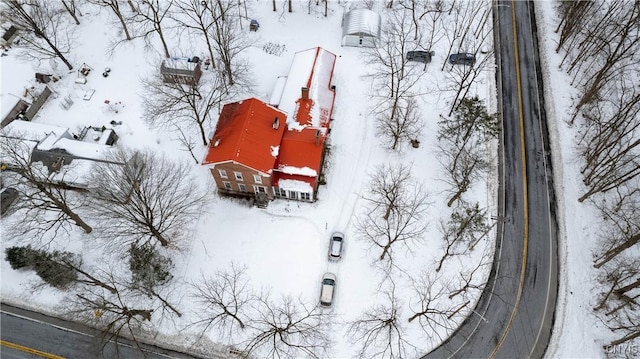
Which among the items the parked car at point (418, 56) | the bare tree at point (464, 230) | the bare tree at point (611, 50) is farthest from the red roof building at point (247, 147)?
the bare tree at point (611, 50)

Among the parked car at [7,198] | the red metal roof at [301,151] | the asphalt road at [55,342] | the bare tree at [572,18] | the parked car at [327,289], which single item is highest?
the bare tree at [572,18]

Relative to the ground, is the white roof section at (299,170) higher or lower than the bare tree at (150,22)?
lower

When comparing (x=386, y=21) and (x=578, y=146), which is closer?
(x=578, y=146)

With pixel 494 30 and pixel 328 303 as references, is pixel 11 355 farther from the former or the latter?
pixel 494 30

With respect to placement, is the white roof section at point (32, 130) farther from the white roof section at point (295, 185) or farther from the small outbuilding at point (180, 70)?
the white roof section at point (295, 185)

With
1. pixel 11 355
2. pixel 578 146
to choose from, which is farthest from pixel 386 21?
pixel 11 355

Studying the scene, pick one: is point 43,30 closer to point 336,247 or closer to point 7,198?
point 7,198
